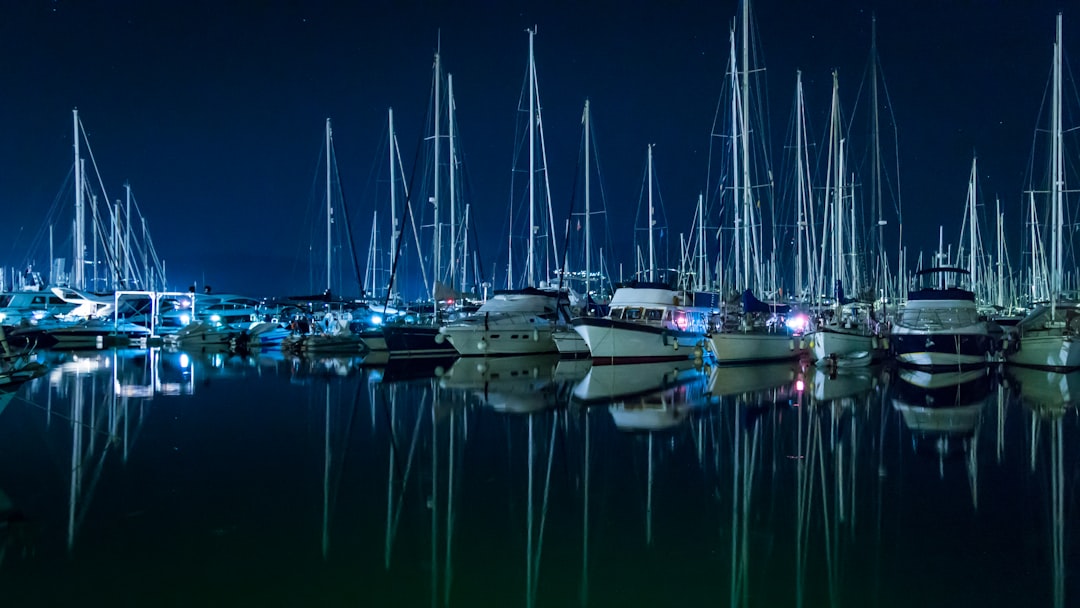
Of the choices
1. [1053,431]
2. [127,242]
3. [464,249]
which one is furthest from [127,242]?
[1053,431]

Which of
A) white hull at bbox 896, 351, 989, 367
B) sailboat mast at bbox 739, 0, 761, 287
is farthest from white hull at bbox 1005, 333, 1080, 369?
sailboat mast at bbox 739, 0, 761, 287

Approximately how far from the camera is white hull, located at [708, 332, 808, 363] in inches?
1276

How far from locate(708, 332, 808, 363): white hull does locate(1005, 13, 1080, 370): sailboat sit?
884cm

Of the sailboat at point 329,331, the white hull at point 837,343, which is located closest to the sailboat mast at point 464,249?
the sailboat at point 329,331

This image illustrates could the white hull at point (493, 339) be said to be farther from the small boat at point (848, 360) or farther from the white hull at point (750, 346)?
the small boat at point (848, 360)

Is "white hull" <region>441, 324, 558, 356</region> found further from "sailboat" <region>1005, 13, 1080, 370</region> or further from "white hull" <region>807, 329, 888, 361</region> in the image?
"sailboat" <region>1005, 13, 1080, 370</region>

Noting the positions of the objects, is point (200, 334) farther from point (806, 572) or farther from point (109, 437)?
point (806, 572)

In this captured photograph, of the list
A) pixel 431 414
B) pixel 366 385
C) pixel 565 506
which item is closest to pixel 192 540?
pixel 565 506

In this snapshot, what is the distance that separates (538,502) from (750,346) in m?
24.7

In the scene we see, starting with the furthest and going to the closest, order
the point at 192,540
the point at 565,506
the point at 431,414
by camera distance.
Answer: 1. the point at 431,414
2. the point at 565,506
3. the point at 192,540

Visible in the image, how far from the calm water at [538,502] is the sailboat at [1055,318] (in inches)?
456

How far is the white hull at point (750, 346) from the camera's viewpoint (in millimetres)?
Result: 32406

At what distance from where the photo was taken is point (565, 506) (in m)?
9.74

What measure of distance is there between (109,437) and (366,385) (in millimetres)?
10718
